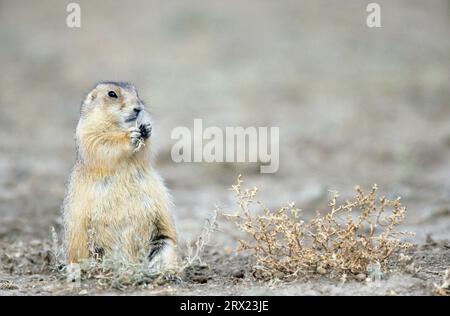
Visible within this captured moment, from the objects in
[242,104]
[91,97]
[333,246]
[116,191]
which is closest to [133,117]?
[91,97]

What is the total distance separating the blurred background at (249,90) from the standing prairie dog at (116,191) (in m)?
2.52

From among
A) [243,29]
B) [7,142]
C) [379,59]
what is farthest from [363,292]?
[243,29]

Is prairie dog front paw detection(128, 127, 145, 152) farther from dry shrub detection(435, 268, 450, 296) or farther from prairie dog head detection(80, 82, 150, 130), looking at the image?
dry shrub detection(435, 268, 450, 296)

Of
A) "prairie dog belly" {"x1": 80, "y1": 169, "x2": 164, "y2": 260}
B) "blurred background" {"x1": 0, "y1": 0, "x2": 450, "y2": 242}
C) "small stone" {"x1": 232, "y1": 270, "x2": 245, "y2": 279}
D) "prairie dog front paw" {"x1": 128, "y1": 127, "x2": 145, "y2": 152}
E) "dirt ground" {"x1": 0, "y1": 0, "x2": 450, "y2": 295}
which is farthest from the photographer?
"blurred background" {"x1": 0, "y1": 0, "x2": 450, "y2": 242}

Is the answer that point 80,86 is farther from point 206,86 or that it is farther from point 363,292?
point 363,292

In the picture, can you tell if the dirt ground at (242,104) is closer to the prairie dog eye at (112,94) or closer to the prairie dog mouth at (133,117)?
the prairie dog mouth at (133,117)

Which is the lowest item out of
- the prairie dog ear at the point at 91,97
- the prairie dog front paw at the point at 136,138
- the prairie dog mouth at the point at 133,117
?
the prairie dog front paw at the point at 136,138

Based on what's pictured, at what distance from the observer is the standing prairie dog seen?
6.84 meters

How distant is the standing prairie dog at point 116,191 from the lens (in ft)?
22.4

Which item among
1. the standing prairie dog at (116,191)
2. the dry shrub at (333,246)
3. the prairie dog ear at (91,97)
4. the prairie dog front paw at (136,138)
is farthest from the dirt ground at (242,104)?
the prairie dog ear at (91,97)

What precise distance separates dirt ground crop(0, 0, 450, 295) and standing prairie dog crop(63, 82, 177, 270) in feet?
1.52

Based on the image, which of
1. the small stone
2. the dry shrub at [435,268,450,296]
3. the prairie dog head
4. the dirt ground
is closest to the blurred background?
the dirt ground

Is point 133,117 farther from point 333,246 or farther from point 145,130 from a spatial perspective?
point 333,246

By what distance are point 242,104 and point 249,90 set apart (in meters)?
0.82
